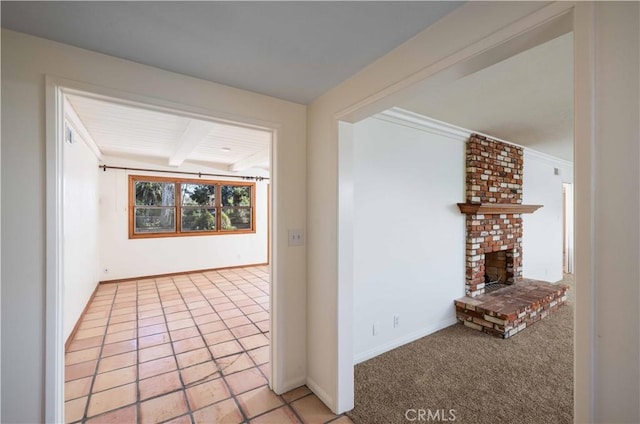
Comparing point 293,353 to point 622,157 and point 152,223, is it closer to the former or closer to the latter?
point 622,157

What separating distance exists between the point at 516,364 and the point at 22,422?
3.43 meters

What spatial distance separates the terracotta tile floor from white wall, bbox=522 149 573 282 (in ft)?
13.9

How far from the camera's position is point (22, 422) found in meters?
1.31

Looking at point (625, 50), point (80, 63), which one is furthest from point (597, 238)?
point (80, 63)

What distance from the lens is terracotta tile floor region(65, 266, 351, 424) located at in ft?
6.11

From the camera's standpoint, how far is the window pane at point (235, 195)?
633 centimetres

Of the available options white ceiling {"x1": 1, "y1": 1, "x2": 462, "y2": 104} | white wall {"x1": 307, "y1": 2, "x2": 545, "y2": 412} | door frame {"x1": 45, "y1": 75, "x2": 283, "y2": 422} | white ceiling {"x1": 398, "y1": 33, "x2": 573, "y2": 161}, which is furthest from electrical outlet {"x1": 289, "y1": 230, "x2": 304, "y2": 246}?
white ceiling {"x1": 398, "y1": 33, "x2": 573, "y2": 161}

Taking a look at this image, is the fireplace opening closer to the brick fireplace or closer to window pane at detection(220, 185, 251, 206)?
the brick fireplace

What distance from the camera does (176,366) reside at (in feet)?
7.90

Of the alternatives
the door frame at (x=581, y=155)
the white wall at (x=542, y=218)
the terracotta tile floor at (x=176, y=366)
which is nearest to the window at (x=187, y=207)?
the terracotta tile floor at (x=176, y=366)

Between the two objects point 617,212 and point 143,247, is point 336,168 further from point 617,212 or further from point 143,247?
point 143,247

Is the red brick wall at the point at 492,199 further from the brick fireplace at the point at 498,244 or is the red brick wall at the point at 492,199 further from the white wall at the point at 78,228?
the white wall at the point at 78,228

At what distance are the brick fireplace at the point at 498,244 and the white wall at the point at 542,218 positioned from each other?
0.39m

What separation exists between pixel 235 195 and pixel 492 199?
5.20 metres
